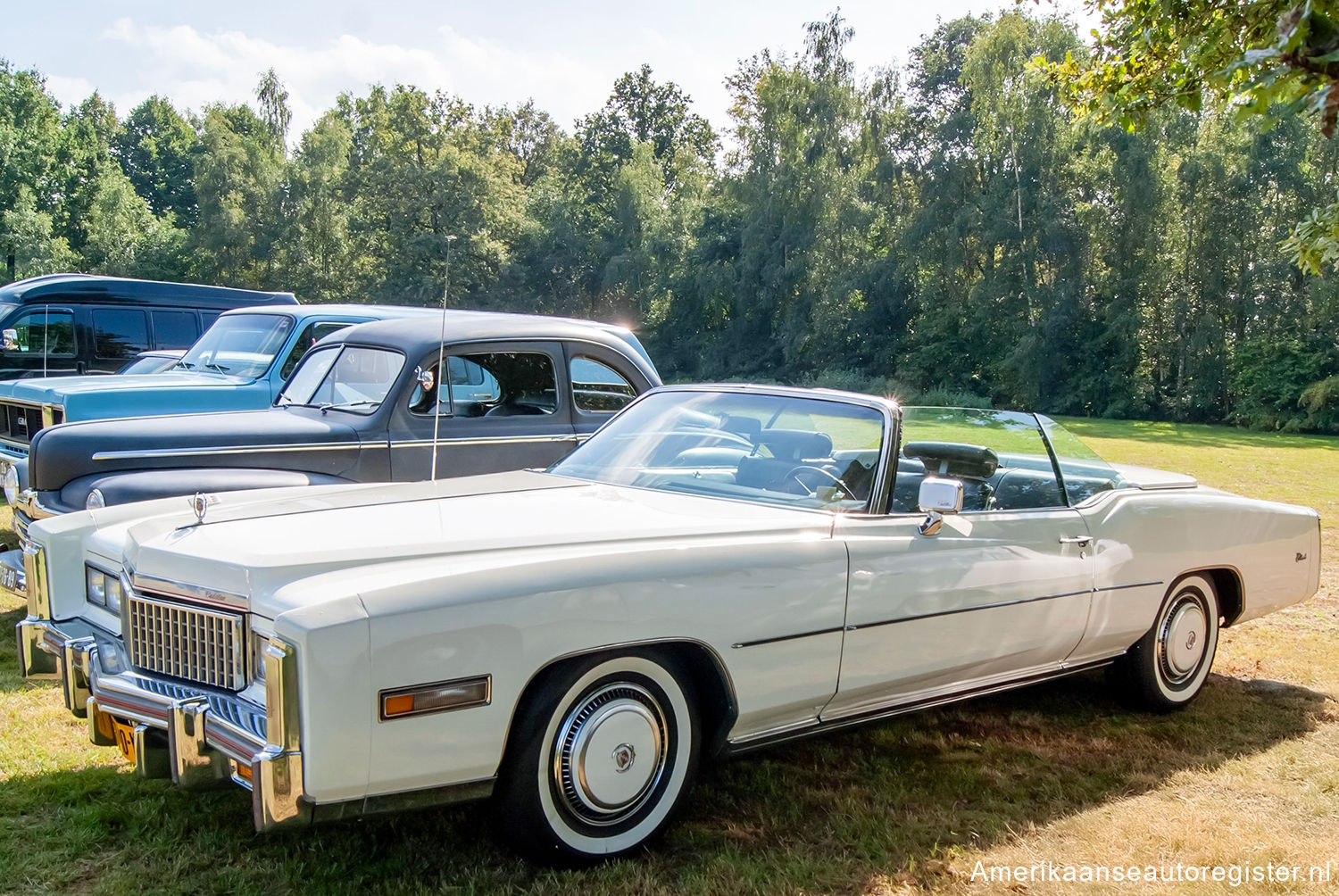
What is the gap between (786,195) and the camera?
A: 40.9 meters

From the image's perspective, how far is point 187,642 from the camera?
3.01m

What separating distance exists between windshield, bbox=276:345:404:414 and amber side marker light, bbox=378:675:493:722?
379 cm

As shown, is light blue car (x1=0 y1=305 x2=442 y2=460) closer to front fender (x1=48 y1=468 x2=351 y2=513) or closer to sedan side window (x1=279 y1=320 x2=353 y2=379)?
sedan side window (x1=279 y1=320 x2=353 y2=379)

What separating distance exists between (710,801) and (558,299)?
158ft

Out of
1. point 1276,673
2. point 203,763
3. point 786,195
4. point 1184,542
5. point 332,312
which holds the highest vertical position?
point 786,195

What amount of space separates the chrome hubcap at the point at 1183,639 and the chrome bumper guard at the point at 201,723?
4045 mm

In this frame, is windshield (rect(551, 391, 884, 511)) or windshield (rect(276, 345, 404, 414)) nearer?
windshield (rect(551, 391, 884, 511))

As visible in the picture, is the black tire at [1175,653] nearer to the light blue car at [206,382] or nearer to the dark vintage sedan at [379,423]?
the dark vintage sedan at [379,423]

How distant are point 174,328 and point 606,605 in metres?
12.1

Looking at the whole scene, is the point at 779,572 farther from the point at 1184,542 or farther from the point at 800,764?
the point at 1184,542

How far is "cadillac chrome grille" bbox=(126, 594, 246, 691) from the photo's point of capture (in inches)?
114

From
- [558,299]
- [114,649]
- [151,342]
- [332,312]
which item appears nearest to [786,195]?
[558,299]

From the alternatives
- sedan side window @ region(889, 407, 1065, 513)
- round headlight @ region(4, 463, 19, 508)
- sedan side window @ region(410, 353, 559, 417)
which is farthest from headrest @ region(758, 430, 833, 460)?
round headlight @ region(4, 463, 19, 508)

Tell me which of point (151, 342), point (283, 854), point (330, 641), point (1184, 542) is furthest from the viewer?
point (151, 342)
